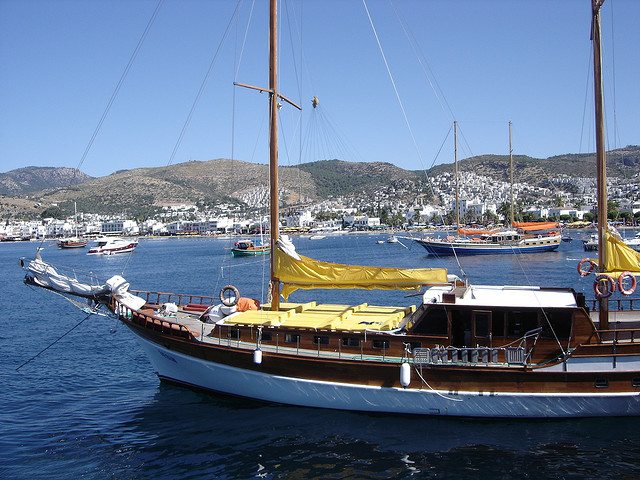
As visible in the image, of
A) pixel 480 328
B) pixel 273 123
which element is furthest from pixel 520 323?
pixel 273 123

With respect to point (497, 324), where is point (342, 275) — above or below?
above

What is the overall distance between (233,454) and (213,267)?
195 ft

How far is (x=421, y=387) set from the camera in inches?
642

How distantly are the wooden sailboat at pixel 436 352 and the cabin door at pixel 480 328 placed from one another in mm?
34

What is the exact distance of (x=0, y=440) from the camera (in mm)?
16297

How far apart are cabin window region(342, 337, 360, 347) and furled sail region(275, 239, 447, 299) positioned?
1680mm

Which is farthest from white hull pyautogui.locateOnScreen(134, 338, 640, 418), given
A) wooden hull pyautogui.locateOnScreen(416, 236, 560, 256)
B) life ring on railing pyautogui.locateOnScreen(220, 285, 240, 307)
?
wooden hull pyautogui.locateOnScreen(416, 236, 560, 256)

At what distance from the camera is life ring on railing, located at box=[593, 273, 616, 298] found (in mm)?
16344

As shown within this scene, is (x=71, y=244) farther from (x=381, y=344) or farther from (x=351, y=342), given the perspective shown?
(x=381, y=344)

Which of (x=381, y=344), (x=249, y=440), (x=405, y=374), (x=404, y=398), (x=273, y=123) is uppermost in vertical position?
(x=273, y=123)

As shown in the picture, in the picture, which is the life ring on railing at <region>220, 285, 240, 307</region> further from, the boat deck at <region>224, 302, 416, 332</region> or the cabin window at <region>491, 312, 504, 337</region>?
the cabin window at <region>491, 312, 504, 337</region>

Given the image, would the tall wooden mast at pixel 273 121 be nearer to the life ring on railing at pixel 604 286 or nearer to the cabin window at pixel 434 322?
the cabin window at pixel 434 322

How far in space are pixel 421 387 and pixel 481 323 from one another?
90.7 inches

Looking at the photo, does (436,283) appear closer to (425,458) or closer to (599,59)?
(425,458)
